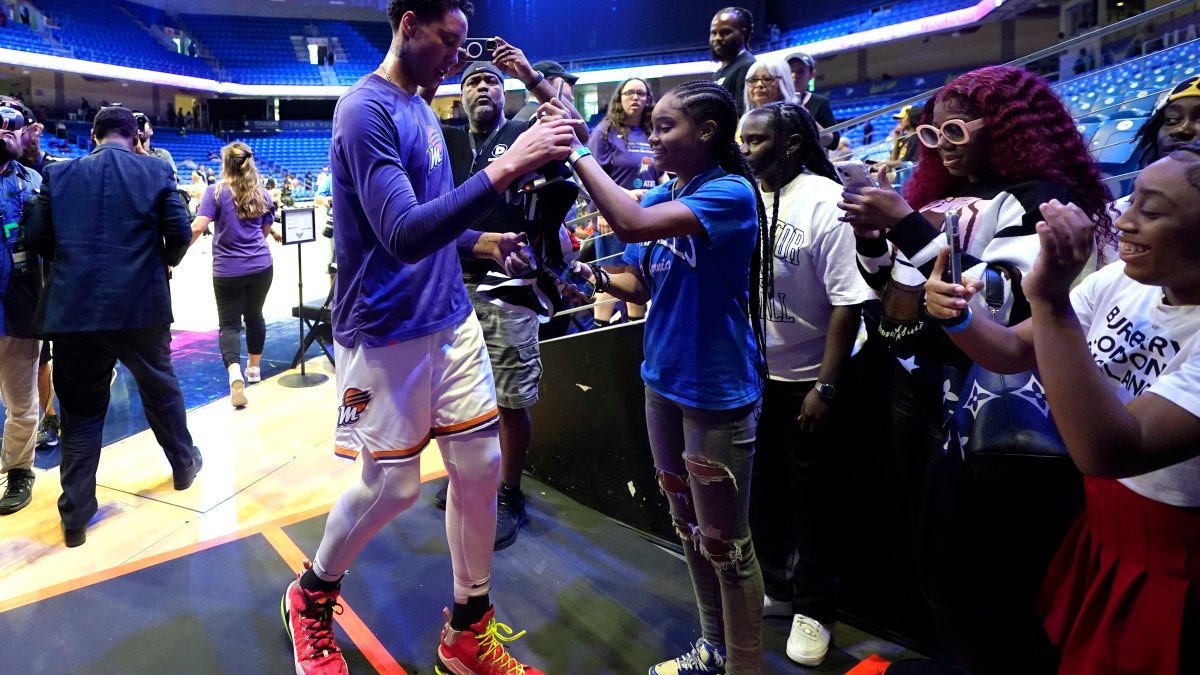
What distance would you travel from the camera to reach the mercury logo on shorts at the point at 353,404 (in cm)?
187

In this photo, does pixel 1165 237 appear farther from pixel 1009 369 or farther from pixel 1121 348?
pixel 1009 369

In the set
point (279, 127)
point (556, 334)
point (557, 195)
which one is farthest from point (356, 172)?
point (279, 127)

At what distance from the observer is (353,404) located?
188 centimetres

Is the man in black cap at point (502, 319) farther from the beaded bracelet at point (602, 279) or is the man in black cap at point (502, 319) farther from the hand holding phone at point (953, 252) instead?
the hand holding phone at point (953, 252)

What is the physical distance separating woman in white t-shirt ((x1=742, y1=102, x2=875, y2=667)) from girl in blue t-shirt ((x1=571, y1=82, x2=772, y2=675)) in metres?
0.25

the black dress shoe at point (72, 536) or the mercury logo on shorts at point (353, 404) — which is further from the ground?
the mercury logo on shorts at point (353, 404)

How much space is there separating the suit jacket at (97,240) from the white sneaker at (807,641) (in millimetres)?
2907

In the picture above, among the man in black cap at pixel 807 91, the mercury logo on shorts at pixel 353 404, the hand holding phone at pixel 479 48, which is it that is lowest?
the mercury logo on shorts at pixel 353 404

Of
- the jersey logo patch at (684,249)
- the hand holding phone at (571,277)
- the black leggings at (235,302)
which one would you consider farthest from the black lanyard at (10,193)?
the jersey logo patch at (684,249)

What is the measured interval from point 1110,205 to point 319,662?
2288 millimetres

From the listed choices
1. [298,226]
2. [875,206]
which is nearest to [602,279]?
[875,206]

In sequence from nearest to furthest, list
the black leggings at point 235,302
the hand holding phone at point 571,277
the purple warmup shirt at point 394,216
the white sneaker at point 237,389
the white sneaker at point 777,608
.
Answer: the purple warmup shirt at point 394,216 → the hand holding phone at point 571,277 → the white sneaker at point 777,608 → the white sneaker at point 237,389 → the black leggings at point 235,302

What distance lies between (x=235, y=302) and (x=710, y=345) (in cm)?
435

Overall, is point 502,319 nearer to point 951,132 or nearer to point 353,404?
point 353,404
